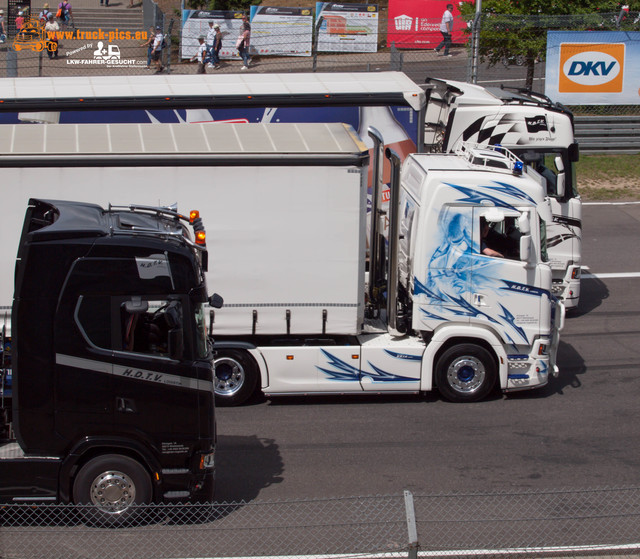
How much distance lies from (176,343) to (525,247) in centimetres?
449

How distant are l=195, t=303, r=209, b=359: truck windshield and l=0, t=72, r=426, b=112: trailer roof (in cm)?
Result: 646

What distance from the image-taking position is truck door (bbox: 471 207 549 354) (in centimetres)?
991

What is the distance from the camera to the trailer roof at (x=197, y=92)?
12.8m

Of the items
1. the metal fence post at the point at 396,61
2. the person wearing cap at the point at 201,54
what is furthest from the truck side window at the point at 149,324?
the person wearing cap at the point at 201,54

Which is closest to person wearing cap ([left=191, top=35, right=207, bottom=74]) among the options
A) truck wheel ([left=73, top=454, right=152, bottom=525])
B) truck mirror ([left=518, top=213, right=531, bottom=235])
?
truck mirror ([left=518, top=213, right=531, bottom=235])

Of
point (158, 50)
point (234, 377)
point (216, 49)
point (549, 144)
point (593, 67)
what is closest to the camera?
point (234, 377)

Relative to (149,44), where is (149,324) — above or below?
below

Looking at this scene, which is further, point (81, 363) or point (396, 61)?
point (396, 61)

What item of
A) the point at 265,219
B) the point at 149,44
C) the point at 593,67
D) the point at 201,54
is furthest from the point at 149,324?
the point at 593,67

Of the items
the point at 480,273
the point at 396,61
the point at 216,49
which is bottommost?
the point at 480,273

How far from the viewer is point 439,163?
34.3 ft

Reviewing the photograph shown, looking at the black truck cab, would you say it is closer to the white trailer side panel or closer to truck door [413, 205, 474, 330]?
the white trailer side panel

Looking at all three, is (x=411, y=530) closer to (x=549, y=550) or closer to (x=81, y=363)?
(x=549, y=550)

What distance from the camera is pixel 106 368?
6973mm
